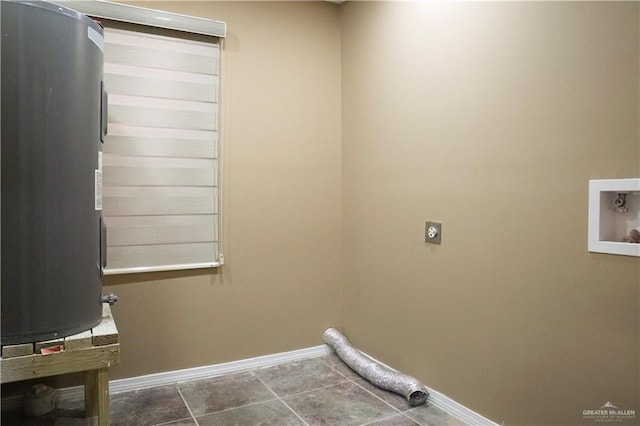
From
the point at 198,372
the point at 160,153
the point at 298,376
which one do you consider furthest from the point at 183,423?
the point at 160,153

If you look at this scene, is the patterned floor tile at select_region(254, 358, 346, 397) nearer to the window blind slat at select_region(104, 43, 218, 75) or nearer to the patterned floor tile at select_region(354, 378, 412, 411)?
the patterned floor tile at select_region(354, 378, 412, 411)

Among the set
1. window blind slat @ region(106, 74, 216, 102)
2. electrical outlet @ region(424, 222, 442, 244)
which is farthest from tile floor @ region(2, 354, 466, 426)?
window blind slat @ region(106, 74, 216, 102)

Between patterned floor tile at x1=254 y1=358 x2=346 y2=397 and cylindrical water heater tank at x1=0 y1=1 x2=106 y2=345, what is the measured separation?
54.8 inches

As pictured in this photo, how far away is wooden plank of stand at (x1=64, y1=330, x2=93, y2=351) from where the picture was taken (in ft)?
4.92

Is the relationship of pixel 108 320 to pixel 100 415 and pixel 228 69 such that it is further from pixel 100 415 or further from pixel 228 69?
pixel 228 69

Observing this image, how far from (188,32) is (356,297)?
206 cm

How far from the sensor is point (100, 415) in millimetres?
1566

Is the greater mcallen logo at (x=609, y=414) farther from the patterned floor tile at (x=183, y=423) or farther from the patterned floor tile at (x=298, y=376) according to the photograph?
the patterned floor tile at (x=183, y=423)

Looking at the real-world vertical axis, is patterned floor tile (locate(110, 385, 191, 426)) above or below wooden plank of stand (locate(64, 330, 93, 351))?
below

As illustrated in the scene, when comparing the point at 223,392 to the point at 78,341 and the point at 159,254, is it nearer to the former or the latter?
the point at 159,254

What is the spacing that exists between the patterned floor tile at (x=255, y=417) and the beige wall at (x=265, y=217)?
0.57 m

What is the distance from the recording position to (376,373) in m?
2.62

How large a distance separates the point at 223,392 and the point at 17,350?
1342 mm

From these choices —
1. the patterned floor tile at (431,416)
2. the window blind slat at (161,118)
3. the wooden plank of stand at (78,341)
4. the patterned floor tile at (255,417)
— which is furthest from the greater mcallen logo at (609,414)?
the window blind slat at (161,118)
